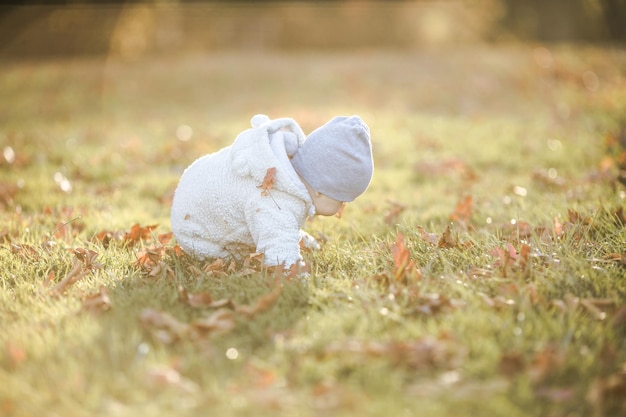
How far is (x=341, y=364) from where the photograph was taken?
213 centimetres

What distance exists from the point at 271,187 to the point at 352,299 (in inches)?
29.7

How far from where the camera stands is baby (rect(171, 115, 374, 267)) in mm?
2979

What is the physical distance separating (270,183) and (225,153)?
0.45m

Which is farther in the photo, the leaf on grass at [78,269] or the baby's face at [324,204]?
the baby's face at [324,204]

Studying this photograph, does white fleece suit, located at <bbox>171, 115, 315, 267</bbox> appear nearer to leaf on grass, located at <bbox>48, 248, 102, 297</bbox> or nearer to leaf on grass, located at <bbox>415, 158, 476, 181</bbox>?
leaf on grass, located at <bbox>48, 248, 102, 297</bbox>

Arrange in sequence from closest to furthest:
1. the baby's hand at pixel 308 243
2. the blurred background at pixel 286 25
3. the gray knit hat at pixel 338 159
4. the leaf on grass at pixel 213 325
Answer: the leaf on grass at pixel 213 325, the gray knit hat at pixel 338 159, the baby's hand at pixel 308 243, the blurred background at pixel 286 25

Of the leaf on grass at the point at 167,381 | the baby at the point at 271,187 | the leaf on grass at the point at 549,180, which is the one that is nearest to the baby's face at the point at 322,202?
the baby at the point at 271,187

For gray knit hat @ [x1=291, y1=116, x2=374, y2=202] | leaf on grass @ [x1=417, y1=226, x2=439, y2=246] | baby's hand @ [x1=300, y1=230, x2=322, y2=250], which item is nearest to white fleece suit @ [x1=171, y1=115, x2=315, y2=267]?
gray knit hat @ [x1=291, y1=116, x2=374, y2=202]

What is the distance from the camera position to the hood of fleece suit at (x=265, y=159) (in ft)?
9.79

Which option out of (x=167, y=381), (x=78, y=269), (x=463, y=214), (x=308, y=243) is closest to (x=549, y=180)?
(x=463, y=214)

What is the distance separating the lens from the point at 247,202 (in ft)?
10.00

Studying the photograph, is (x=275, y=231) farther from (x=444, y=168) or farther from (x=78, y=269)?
(x=444, y=168)

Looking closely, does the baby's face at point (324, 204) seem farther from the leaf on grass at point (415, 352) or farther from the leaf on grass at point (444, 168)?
the leaf on grass at point (444, 168)

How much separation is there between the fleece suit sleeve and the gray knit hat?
184 mm
